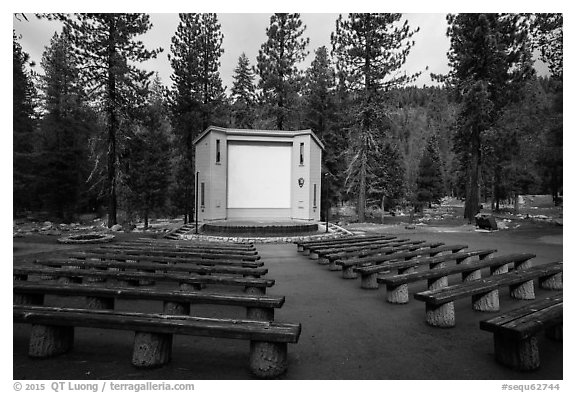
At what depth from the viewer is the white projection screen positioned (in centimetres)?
1795

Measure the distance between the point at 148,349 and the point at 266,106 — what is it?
26885 mm

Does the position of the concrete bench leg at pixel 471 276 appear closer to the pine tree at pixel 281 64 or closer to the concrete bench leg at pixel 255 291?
the concrete bench leg at pixel 255 291

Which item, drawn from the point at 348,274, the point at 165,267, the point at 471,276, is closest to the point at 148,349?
the point at 165,267

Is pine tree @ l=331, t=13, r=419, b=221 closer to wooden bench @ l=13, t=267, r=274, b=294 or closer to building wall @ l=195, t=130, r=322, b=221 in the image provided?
building wall @ l=195, t=130, r=322, b=221

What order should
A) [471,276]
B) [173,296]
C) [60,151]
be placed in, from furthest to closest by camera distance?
[60,151]
[471,276]
[173,296]

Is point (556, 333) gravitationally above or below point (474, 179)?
below

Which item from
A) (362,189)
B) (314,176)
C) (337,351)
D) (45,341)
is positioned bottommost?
(337,351)

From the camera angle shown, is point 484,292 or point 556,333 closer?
point 556,333

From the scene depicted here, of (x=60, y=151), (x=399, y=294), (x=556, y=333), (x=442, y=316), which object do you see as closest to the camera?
(x=556, y=333)

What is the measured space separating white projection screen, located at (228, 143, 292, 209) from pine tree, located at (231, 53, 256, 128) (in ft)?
43.5

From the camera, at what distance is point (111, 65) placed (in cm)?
1709

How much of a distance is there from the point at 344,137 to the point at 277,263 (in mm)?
23397

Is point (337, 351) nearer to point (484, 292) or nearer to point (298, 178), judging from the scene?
point (484, 292)

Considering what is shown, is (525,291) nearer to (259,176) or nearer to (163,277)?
(163,277)
